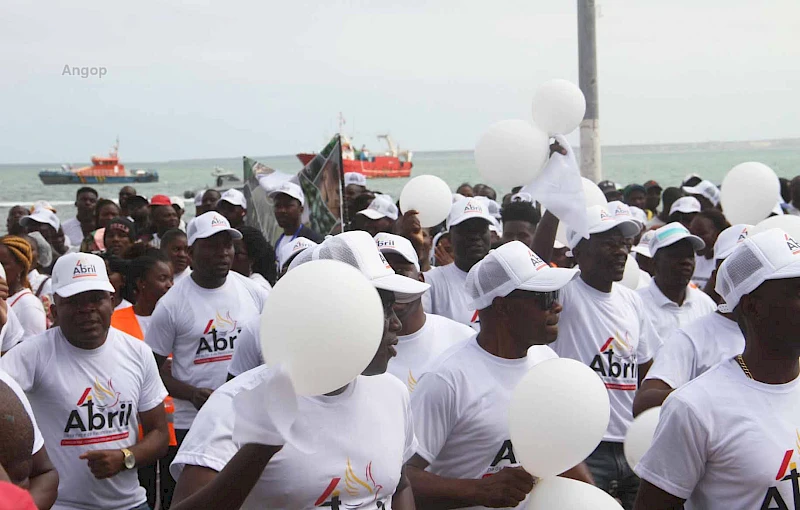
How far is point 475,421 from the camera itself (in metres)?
3.85

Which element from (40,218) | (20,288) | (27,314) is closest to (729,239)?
(27,314)

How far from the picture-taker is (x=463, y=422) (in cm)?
386

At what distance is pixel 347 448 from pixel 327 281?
31.1 inches

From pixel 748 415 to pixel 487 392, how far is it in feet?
3.57

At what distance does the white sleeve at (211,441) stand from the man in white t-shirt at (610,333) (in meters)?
2.93

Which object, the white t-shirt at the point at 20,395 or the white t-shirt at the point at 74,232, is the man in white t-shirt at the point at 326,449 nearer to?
the white t-shirt at the point at 20,395

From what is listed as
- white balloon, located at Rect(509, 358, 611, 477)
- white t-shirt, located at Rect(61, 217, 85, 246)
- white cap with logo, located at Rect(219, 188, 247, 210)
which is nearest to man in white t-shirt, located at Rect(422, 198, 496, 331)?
white balloon, located at Rect(509, 358, 611, 477)

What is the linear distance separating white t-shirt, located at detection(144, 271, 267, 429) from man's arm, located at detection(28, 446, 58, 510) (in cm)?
244

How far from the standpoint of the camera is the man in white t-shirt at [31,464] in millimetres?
3191

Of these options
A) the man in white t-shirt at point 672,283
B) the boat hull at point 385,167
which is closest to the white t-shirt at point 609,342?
the man in white t-shirt at point 672,283

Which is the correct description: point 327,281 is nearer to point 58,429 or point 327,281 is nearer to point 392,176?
point 58,429

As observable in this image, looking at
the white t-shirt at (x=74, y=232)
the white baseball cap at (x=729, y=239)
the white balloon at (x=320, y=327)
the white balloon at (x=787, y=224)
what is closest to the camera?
the white balloon at (x=320, y=327)

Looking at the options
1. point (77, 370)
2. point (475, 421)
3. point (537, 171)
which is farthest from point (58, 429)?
point (537, 171)

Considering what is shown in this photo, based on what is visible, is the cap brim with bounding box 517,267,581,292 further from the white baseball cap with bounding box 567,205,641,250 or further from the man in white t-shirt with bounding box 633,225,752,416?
the white baseball cap with bounding box 567,205,641,250
